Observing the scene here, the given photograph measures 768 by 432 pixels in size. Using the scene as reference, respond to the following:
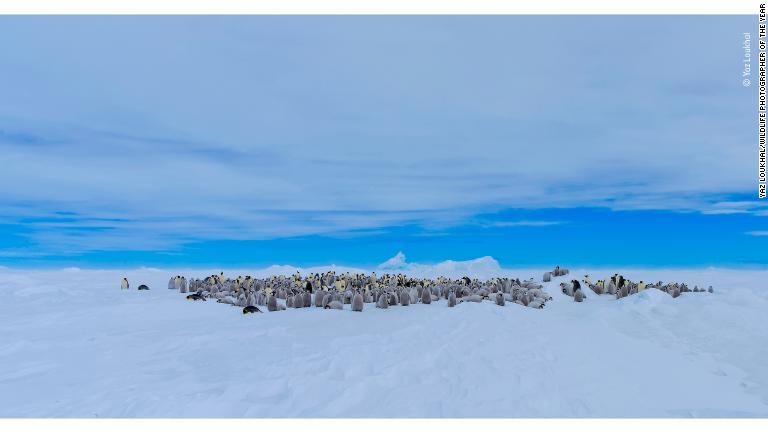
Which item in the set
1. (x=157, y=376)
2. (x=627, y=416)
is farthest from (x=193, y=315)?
(x=627, y=416)

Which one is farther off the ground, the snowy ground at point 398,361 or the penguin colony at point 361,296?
the penguin colony at point 361,296

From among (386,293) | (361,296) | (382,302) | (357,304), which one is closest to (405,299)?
(386,293)

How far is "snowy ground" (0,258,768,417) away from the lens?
16.0 ft

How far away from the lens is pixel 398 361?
617 cm

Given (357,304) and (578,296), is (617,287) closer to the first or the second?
(578,296)

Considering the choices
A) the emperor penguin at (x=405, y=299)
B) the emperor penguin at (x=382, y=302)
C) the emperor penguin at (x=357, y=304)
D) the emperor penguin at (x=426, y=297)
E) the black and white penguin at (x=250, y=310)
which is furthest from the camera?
the emperor penguin at (x=426, y=297)

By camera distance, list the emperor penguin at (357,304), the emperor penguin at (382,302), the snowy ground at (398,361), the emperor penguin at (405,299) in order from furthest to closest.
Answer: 1. the emperor penguin at (405,299)
2. the emperor penguin at (382,302)
3. the emperor penguin at (357,304)
4. the snowy ground at (398,361)

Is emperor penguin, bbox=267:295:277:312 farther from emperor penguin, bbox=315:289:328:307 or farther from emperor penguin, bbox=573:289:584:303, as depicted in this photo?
emperor penguin, bbox=573:289:584:303

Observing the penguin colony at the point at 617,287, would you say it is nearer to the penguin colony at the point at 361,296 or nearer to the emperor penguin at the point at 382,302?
the penguin colony at the point at 361,296

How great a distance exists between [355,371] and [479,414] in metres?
1.65

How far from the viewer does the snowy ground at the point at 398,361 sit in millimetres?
4879

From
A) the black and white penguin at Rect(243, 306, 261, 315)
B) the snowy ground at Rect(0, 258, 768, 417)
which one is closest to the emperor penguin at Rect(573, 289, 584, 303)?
the snowy ground at Rect(0, 258, 768, 417)

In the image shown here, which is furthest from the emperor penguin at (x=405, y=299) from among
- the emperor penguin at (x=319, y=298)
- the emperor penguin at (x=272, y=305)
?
the emperor penguin at (x=272, y=305)

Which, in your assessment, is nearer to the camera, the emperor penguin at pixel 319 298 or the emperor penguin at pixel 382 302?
the emperor penguin at pixel 382 302
